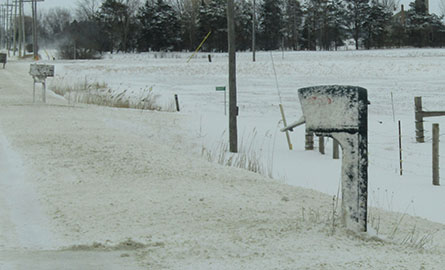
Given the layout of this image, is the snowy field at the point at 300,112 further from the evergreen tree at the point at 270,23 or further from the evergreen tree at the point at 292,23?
the evergreen tree at the point at 292,23

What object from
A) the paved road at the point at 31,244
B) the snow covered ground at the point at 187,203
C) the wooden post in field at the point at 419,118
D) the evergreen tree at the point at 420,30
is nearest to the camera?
the paved road at the point at 31,244

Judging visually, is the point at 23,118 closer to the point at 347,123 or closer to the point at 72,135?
the point at 72,135

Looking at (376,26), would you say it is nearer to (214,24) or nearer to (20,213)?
(214,24)

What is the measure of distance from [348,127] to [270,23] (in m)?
72.9

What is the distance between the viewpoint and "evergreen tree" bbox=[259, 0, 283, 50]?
7650 cm

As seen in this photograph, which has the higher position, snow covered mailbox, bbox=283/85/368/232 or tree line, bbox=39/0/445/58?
tree line, bbox=39/0/445/58

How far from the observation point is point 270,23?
7656 centimetres

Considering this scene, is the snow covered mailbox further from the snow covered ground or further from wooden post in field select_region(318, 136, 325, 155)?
wooden post in field select_region(318, 136, 325, 155)

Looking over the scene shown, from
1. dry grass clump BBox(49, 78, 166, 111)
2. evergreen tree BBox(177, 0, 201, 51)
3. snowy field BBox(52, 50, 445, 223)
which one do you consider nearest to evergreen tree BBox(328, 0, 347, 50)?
evergreen tree BBox(177, 0, 201, 51)

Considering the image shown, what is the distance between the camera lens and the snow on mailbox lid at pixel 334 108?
5105mm

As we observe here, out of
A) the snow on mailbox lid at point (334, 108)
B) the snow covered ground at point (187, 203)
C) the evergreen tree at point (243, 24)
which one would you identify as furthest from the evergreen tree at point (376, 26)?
the snow on mailbox lid at point (334, 108)

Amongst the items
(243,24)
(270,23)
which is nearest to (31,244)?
(243,24)

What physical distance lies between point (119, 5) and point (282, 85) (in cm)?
4678

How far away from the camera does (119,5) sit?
247 feet
